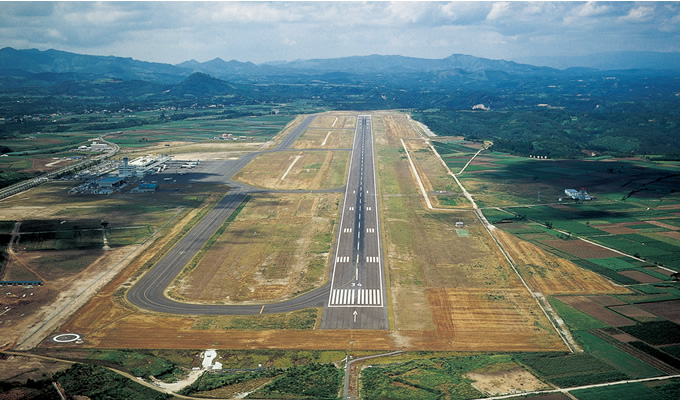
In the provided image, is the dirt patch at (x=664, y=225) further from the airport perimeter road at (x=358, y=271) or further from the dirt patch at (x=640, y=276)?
the airport perimeter road at (x=358, y=271)

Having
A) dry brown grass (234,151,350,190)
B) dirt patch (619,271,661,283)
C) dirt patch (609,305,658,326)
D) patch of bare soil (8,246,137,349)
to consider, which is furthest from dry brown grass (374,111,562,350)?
patch of bare soil (8,246,137,349)

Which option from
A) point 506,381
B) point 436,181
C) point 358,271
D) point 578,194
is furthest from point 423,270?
point 436,181

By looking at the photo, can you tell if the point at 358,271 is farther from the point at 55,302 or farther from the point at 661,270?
the point at 661,270

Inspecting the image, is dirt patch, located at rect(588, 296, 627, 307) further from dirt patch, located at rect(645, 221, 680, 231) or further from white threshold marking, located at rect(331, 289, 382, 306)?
dirt patch, located at rect(645, 221, 680, 231)

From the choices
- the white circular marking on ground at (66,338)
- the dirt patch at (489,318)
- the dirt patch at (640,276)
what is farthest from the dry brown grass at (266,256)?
the dirt patch at (640,276)

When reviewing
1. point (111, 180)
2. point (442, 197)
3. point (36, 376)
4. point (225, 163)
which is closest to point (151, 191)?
point (111, 180)

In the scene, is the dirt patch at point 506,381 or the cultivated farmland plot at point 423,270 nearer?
the dirt patch at point 506,381
